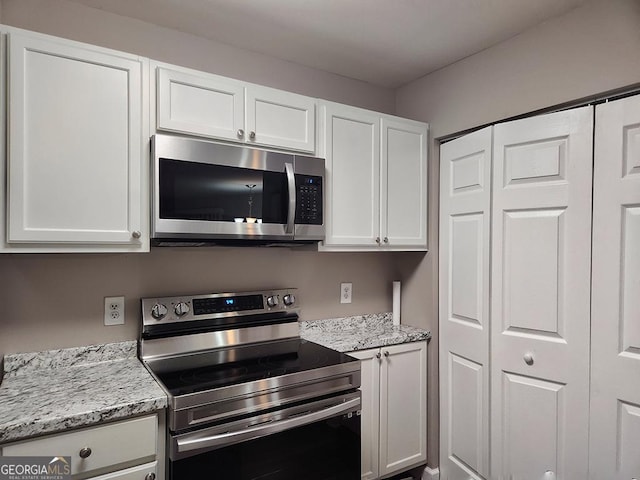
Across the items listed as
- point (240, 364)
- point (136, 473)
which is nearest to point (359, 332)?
point (240, 364)

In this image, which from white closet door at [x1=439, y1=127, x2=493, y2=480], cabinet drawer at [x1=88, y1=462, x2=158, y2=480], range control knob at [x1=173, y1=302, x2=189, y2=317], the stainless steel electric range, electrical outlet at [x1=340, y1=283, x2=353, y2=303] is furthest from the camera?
electrical outlet at [x1=340, y1=283, x2=353, y2=303]

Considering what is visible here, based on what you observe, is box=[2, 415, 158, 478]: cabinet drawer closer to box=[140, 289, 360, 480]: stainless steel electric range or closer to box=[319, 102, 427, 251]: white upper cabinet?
box=[140, 289, 360, 480]: stainless steel electric range

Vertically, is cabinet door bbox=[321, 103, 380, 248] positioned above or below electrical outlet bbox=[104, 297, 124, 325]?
above

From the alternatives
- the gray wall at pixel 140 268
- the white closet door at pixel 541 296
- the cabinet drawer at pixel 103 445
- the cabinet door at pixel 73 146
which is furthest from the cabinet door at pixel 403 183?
the cabinet drawer at pixel 103 445

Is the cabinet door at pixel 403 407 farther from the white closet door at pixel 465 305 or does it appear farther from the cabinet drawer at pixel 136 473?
the cabinet drawer at pixel 136 473

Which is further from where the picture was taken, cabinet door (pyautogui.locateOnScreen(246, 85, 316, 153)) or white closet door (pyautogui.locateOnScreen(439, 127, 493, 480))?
white closet door (pyautogui.locateOnScreen(439, 127, 493, 480))

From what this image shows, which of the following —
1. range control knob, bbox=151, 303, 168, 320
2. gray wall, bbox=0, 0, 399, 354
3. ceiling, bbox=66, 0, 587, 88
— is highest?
ceiling, bbox=66, 0, 587, 88

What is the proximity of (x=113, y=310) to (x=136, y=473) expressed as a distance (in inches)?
28.9

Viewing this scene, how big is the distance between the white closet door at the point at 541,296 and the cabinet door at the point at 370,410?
587 mm

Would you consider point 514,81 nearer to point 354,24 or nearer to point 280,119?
point 354,24

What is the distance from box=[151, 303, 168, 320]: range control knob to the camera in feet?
6.20

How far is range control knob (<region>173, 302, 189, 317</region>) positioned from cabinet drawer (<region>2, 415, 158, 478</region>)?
0.61 meters

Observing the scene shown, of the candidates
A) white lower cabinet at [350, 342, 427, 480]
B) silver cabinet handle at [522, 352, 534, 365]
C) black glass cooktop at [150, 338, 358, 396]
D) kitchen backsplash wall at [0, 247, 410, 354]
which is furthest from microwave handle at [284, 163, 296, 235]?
silver cabinet handle at [522, 352, 534, 365]

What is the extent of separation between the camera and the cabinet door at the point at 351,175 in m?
2.12
